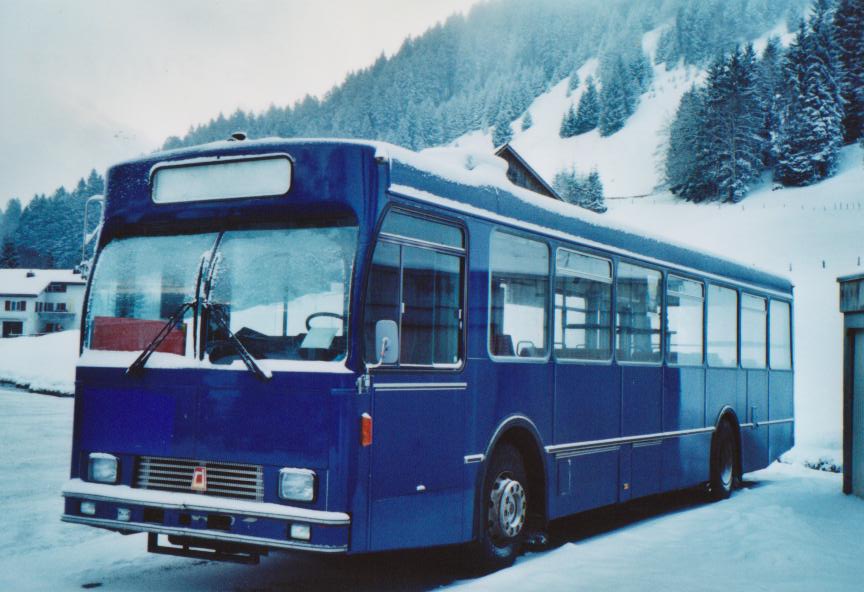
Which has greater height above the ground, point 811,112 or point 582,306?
point 811,112

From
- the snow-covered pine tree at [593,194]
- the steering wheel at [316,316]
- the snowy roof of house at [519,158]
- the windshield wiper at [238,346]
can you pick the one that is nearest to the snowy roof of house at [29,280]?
the snow-covered pine tree at [593,194]

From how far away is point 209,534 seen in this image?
582 centimetres

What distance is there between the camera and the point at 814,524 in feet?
→ 31.0

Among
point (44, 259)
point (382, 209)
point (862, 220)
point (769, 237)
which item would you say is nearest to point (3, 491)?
point (382, 209)

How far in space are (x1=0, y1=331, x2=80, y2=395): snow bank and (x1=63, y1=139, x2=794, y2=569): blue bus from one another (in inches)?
1079

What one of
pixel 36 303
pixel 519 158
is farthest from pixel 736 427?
pixel 36 303

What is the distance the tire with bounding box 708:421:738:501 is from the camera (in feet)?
40.0

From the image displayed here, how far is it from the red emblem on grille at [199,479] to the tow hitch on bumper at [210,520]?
0.07m

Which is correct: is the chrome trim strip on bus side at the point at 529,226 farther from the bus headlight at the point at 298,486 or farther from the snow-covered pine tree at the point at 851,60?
the snow-covered pine tree at the point at 851,60

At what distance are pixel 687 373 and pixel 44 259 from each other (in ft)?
441

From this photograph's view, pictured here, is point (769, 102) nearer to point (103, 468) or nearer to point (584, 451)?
point (584, 451)

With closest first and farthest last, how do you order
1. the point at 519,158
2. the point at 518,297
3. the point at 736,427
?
the point at 518,297, the point at 736,427, the point at 519,158

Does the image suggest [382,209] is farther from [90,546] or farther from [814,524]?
[814,524]

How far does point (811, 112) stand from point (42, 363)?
7746 cm
